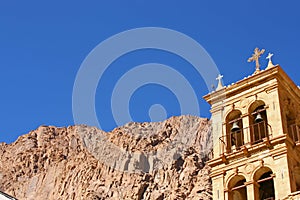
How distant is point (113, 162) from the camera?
11362 centimetres

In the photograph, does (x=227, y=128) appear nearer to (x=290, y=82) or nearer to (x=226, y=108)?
(x=226, y=108)

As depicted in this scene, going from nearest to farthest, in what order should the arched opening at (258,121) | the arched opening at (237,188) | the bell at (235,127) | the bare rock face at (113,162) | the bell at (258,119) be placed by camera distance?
the arched opening at (237,188)
the arched opening at (258,121)
the bell at (258,119)
the bell at (235,127)
the bare rock face at (113,162)

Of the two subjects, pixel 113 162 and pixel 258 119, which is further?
pixel 113 162

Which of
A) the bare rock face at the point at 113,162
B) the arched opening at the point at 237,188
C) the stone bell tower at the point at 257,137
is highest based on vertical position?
the bare rock face at the point at 113,162

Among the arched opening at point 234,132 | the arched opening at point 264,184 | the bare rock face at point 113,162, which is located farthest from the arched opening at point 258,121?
the bare rock face at point 113,162

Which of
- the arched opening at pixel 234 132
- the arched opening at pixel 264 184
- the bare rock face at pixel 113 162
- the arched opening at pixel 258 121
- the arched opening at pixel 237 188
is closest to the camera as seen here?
the arched opening at pixel 264 184

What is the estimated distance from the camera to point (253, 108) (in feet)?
94.8

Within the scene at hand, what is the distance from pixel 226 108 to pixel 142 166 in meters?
75.8

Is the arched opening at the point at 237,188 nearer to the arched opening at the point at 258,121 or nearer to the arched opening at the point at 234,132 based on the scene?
the arched opening at the point at 234,132

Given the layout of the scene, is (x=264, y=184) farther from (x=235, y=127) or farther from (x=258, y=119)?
(x=235, y=127)

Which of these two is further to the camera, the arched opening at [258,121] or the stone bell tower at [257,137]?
the arched opening at [258,121]

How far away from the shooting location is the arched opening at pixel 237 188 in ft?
89.2

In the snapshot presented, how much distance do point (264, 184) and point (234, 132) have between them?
2.87 metres

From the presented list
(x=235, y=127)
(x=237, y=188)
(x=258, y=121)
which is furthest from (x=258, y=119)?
(x=237, y=188)
